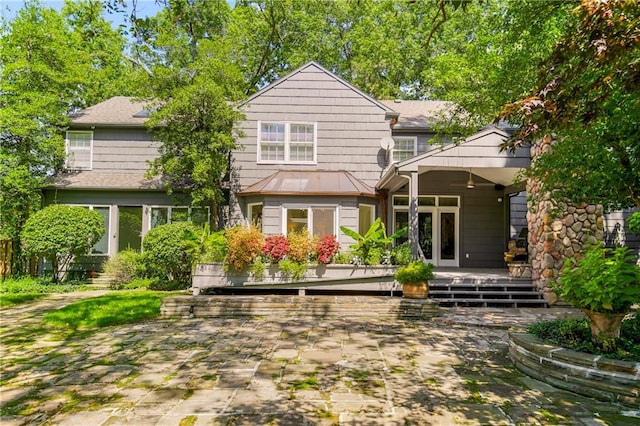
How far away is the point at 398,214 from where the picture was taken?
569 inches

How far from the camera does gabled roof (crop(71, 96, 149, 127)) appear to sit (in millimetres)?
14812

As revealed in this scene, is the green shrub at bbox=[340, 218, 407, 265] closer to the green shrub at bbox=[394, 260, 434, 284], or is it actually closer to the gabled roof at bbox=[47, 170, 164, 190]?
the green shrub at bbox=[394, 260, 434, 284]

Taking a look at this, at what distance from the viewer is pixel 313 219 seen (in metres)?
13.0

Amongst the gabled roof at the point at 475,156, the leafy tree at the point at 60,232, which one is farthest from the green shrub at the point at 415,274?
the leafy tree at the point at 60,232

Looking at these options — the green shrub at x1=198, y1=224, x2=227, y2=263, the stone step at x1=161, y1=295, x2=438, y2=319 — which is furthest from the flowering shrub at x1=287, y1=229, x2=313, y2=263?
the green shrub at x1=198, y1=224, x2=227, y2=263

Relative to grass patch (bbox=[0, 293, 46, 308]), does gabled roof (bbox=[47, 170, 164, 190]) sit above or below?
above

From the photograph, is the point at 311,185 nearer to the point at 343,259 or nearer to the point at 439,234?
the point at 343,259

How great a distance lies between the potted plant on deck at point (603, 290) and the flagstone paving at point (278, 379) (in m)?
0.96

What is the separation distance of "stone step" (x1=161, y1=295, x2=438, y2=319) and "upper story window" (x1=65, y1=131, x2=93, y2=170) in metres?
9.08

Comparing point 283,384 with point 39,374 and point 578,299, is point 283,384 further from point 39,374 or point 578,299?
point 578,299

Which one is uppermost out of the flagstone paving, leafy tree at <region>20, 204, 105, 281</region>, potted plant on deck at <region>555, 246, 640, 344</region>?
leafy tree at <region>20, 204, 105, 281</region>

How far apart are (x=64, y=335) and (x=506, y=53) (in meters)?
11.1

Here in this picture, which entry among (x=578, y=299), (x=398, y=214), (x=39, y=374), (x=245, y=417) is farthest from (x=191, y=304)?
(x=398, y=214)

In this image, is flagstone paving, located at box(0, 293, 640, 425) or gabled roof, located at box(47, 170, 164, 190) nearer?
flagstone paving, located at box(0, 293, 640, 425)
